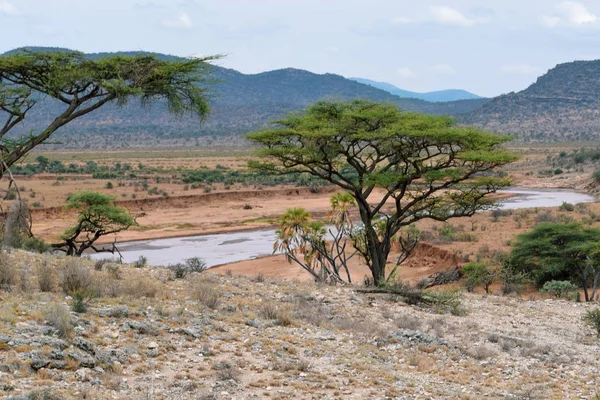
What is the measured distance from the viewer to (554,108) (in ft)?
524

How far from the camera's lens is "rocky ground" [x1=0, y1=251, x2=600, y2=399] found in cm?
806

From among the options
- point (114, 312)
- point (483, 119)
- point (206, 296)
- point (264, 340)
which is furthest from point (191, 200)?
point (483, 119)

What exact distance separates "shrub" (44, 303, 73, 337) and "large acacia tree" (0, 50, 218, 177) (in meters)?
5.12

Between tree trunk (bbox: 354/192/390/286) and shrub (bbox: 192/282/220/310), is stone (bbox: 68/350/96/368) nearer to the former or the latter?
shrub (bbox: 192/282/220/310)

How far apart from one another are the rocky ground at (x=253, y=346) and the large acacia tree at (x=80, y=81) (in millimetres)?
3187

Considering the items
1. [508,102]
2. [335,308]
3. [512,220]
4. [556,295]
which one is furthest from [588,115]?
[335,308]

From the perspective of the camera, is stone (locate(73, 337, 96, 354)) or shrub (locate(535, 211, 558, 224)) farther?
shrub (locate(535, 211, 558, 224))

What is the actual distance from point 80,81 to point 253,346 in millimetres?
7614

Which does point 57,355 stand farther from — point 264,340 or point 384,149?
point 384,149

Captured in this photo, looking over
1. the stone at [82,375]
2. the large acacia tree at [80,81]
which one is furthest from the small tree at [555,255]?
the stone at [82,375]

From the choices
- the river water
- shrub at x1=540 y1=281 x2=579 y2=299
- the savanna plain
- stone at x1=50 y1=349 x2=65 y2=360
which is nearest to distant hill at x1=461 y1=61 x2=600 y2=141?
the river water

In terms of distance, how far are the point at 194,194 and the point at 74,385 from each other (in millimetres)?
51148

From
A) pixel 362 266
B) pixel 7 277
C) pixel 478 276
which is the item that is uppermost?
pixel 7 277

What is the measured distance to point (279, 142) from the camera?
19312mm
